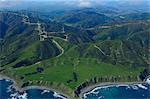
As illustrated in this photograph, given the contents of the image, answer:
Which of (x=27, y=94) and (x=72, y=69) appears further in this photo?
(x=72, y=69)

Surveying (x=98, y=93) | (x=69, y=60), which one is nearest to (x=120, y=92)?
(x=98, y=93)

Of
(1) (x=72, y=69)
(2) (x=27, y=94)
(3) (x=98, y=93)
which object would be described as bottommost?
(3) (x=98, y=93)

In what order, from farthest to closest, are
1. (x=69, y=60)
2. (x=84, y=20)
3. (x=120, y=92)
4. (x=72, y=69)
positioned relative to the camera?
(x=84, y=20), (x=69, y=60), (x=72, y=69), (x=120, y=92)

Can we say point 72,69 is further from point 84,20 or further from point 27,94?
point 84,20

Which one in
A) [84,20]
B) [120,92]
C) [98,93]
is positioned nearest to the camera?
[98,93]

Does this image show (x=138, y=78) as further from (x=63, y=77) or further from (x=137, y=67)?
(x=63, y=77)

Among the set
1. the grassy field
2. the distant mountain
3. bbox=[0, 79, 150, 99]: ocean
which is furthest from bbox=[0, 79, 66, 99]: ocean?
the distant mountain

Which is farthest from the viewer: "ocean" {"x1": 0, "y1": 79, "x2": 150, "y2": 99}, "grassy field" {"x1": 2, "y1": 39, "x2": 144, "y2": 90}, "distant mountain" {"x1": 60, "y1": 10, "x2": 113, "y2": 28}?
"distant mountain" {"x1": 60, "y1": 10, "x2": 113, "y2": 28}

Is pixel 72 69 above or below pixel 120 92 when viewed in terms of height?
above

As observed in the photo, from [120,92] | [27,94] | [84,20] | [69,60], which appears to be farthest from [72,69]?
[84,20]

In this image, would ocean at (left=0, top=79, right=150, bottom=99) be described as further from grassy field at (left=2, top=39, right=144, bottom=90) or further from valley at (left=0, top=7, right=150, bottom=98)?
grassy field at (left=2, top=39, right=144, bottom=90)

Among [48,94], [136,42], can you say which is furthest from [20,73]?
[136,42]
